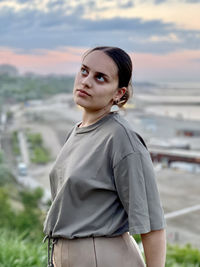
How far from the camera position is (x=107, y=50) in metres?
0.64

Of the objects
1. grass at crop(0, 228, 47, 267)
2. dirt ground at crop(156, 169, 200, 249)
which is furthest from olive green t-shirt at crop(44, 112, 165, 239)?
dirt ground at crop(156, 169, 200, 249)

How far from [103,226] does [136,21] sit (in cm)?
5376

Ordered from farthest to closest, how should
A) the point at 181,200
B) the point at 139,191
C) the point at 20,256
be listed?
the point at 181,200
the point at 20,256
the point at 139,191

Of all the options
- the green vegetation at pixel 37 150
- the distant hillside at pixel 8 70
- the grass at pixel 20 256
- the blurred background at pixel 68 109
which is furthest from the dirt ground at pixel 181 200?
the distant hillside at pixel 8 70

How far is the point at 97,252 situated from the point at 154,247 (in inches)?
3.3

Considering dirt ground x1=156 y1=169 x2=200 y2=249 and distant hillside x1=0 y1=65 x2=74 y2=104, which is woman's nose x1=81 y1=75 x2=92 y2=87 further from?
distant hillside x1=0 y1=65 x2=74 y2=104

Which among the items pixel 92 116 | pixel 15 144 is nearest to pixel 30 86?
pixel 15 144

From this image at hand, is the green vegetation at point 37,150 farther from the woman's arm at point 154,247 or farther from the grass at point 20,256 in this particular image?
the woman's arm at point 154,247

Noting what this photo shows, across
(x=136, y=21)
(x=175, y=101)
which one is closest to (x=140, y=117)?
(x=175, y=101)

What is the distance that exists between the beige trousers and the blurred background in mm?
1052

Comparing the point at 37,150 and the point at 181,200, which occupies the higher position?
the point at 181,200

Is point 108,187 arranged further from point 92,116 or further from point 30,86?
point 30,86

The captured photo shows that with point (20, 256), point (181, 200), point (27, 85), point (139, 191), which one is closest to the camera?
point (139, 191)

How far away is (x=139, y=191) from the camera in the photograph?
0.60 meters
